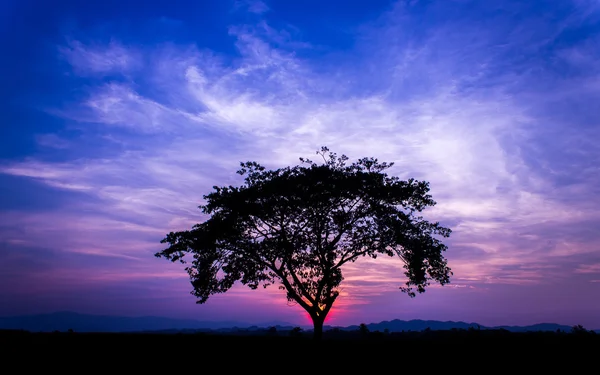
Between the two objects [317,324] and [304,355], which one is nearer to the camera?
[304,355]

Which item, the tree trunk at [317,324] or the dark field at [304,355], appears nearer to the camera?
the dark field at [304,355]

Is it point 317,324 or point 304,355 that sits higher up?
point 317,324

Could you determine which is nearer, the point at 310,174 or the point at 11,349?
the point at 11,349

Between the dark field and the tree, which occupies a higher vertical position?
the tree

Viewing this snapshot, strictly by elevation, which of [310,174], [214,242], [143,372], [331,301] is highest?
[310,174]

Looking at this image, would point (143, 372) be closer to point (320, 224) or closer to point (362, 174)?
point (320, 224)

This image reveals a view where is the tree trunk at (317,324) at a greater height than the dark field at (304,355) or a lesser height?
greater

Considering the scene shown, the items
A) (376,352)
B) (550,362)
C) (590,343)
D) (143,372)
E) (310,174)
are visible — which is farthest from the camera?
(310,174)

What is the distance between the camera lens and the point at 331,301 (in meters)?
35.7

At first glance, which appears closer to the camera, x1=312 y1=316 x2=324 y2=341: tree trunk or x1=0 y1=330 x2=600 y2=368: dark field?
x1=0 y1=330 x2=600 y2=368: dark field

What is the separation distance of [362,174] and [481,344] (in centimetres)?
1547

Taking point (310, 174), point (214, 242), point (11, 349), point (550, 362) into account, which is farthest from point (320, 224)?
point (11, 349)

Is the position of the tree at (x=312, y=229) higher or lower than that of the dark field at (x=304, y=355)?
higher

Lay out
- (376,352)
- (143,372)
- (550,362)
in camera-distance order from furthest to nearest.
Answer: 1. (376,352)
2. (550,362)
3. (143,372)
